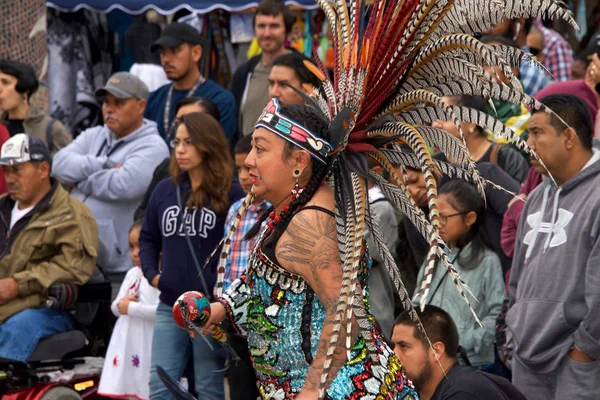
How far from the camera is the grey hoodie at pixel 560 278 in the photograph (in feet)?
15.8

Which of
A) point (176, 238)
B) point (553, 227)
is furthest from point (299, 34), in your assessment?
point (553, 227)

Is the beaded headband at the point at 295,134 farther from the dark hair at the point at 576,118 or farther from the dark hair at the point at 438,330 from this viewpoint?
the dark hair at the point at 576,118

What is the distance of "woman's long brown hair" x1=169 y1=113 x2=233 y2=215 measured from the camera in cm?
616

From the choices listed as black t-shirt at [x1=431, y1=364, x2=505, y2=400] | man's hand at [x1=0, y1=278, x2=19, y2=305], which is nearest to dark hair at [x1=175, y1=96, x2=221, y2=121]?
man's hand at [x1=0, y1=278, x2=19, y2=305]

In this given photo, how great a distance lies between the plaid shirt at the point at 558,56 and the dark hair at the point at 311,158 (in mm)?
5282

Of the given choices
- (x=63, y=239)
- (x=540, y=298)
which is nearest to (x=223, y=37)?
(x=63, y=239)

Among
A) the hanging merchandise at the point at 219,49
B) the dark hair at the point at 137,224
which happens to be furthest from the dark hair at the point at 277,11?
the dark hair at the point at 137,224

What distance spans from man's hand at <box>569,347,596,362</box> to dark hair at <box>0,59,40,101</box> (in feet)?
16.0

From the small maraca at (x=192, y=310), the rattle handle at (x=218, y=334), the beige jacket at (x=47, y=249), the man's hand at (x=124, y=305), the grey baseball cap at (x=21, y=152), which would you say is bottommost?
the man's hand at (x=124, y=305)

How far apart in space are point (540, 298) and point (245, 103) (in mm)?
3362

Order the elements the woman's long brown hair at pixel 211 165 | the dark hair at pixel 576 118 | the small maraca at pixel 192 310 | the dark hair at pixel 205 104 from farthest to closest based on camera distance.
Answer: the dark hair at pixel 205 104
the woman's long brown hair at pixel 211 165
the dark hair at pixel 576 118
the small maraca at pixel 192 310

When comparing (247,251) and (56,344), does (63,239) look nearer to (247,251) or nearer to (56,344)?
(56,344)

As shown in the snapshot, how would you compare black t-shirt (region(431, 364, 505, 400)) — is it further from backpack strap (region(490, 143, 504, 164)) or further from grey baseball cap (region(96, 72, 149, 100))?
grey baseball cap (region(96, 72, 149, 100))

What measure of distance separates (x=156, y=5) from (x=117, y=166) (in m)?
Result: 2.57
